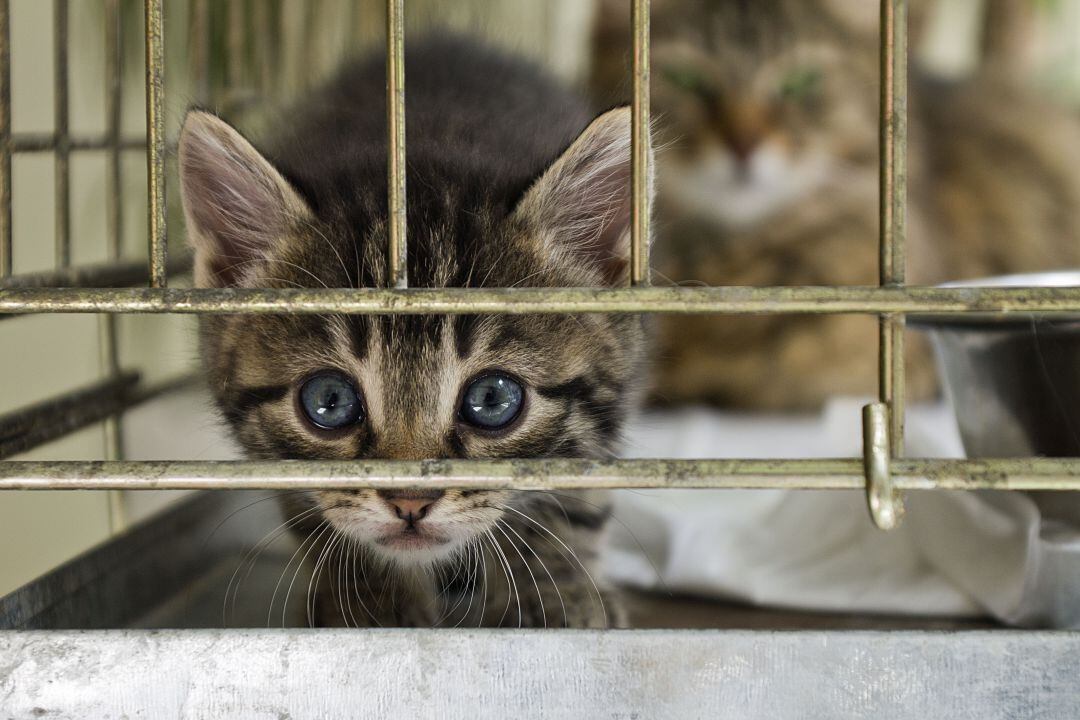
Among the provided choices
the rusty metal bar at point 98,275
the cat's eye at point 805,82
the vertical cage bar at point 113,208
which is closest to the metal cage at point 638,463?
the rusty metal bar at point 98,275

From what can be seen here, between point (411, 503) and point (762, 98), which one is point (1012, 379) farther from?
point (762, 98)

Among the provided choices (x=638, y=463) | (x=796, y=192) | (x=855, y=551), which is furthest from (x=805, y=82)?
(x=638, y=463)

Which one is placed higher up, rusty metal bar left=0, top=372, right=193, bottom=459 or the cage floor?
rusty metal bar left=0, top=372, right=193, bottom=459

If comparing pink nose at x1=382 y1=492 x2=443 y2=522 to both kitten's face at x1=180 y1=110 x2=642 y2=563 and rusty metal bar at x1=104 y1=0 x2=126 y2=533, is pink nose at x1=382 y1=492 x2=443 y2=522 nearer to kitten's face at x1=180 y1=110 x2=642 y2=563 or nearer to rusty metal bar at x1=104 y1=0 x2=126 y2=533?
kitten's face at x1=180 y1=110 x2=642 y2=563

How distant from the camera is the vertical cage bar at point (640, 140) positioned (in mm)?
784

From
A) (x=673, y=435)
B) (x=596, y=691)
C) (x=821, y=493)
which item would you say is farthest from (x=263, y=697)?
(x=673, y=435)

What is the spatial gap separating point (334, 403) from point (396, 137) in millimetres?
410

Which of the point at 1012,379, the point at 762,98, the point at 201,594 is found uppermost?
the point at 762,98

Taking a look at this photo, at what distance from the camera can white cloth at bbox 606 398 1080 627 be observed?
114cm

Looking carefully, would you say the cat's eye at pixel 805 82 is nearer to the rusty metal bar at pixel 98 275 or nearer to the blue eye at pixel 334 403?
the rusty metal bar at pixel 98 275

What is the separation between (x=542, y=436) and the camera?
116 cm

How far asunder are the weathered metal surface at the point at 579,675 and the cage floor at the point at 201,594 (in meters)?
0.27

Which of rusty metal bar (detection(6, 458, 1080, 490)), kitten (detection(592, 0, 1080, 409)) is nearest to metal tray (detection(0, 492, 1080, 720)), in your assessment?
rusty metal bar (detection(6, 458, 1080, 490))

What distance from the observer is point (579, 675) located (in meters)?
0.80
